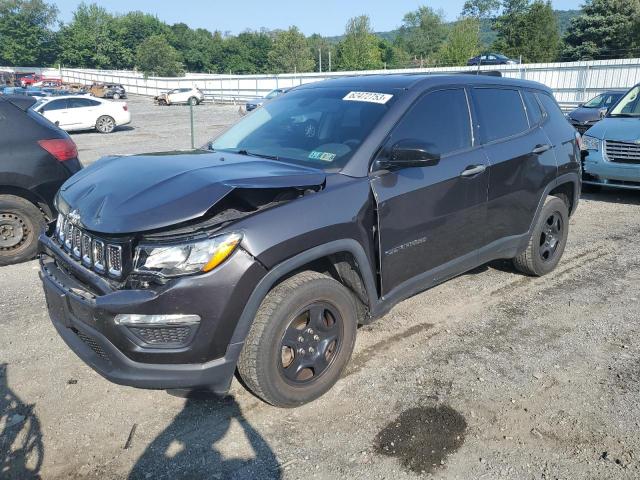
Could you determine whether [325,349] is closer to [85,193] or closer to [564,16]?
[85,193]

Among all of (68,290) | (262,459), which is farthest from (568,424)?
(68,290)

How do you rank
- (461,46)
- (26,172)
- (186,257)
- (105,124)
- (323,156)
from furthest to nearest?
1. (461,46)
2. (105,124)
3. (26,172)
4. (323,156)
5. (186,257)

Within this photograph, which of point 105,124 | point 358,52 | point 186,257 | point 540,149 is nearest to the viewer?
point 186,257

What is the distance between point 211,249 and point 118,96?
162ft

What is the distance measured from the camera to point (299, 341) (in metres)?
3.08

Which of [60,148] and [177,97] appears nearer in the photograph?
[60,148]

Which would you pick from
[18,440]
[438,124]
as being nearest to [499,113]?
[438,124]

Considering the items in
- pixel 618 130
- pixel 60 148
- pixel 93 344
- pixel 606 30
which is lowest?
pixel 93 344

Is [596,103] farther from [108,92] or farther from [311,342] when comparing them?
[108,92]

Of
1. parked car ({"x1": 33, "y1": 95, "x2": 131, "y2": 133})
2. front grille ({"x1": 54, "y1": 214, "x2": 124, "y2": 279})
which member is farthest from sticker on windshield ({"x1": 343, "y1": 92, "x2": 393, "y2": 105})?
parked car ({"x1": 33, "y1": 95, "x2": 131, "y2": 133})

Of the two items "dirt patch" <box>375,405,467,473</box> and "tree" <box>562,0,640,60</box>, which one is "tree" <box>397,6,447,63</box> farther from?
"dirt patch" <box>375,405,467,473</box>

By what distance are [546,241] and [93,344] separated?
412cm

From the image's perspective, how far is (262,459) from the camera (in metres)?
2.75

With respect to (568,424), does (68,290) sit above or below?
above
